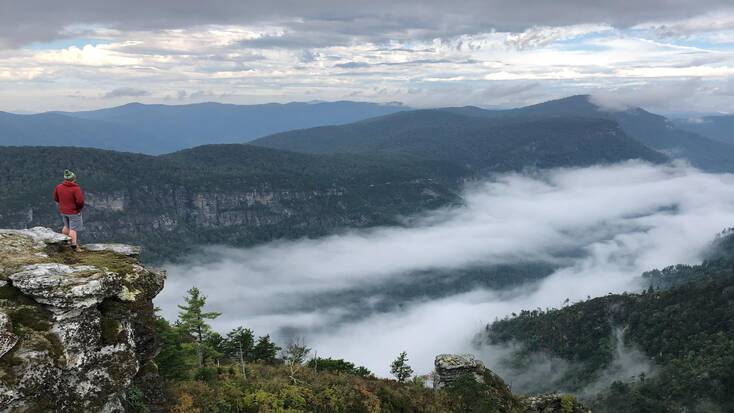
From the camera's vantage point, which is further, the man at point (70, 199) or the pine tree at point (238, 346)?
the pine tree at point (238, 346)

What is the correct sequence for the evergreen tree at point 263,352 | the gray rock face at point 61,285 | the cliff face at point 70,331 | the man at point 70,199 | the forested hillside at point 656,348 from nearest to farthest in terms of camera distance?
the cliff face at point 70,331 < the gray rock face at point 61,285 < the man at point 70,199 < the evergreen tree at point 263,352 < the forested hillside at point 656,348

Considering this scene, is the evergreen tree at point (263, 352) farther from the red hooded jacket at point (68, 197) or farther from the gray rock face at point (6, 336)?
the gray rock face at point (6, 336)

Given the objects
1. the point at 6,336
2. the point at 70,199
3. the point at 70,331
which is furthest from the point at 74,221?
the point at 6,336

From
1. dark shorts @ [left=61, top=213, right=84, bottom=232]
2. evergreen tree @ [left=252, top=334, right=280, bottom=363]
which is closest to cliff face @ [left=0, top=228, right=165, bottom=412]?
dark shorts @ [left=61, top=213, right=84, bottom=232]

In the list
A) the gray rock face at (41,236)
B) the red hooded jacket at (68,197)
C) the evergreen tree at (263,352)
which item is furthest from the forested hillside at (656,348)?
the gray rock face at (41,236)

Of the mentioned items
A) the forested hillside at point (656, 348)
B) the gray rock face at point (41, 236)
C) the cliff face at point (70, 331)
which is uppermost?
the gray rock face at point (41, 236)

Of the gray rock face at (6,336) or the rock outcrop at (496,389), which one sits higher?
the gray rock face at (6,336)

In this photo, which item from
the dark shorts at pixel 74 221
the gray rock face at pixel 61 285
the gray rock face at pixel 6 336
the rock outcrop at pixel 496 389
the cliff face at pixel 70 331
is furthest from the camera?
the rock outcrop at pixel 496 389

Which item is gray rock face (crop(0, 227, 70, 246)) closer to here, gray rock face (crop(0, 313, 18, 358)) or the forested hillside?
gray rock face (crop(0, 313, 18, 358))
